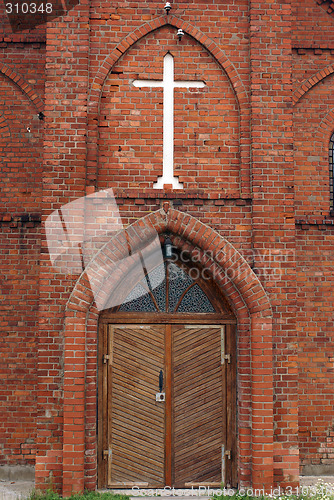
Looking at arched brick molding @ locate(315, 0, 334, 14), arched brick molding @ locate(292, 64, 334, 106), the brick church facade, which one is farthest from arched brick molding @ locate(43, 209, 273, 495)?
arched brick molding @ locate(315, 0, 334, 14)

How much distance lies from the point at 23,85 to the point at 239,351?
4.92 meters

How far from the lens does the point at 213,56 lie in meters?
5.74

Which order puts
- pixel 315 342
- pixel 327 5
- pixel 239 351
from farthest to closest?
1. pixel 327 5
2. pixel 315 342
3. pixel 239 351

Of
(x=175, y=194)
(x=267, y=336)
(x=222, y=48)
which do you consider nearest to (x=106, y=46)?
(x=222, y=48)

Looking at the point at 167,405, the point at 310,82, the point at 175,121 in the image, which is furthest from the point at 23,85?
the point at 167,405

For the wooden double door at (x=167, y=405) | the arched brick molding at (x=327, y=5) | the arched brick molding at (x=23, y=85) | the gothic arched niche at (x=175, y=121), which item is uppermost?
the arched brick molding at (x=327, y=5)

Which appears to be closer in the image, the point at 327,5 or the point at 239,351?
the point at 239,351

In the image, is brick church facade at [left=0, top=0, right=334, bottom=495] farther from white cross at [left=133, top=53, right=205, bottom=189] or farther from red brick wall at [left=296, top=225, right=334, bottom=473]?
red brick wall at [left=296, top=225, right=334, bottom=473]

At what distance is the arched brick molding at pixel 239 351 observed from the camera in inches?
202

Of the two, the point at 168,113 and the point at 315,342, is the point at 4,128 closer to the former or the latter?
the point at 168,113

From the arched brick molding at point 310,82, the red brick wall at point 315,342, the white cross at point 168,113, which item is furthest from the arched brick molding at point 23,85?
the red brick wall at point 315,342

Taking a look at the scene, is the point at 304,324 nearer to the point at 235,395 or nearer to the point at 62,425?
the point at 235,395

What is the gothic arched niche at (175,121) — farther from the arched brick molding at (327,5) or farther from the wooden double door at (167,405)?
the arched brick molding at (327,5)

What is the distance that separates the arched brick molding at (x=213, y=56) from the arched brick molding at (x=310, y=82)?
1471 millimetres
